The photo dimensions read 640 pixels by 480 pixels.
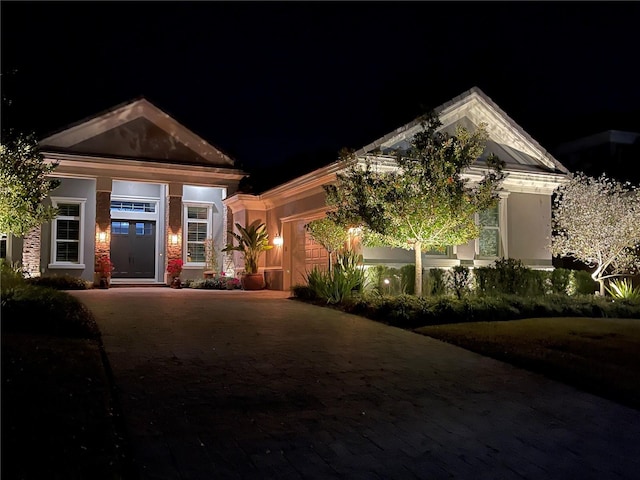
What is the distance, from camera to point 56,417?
477 cm

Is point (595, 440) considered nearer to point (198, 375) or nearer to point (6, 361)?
point (198, 375)

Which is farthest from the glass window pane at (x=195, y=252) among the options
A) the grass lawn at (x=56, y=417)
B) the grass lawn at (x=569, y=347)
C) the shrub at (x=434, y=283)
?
the grass lawn at (x=56, y=417)

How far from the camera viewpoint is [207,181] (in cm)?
2330

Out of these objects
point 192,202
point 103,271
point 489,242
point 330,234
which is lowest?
point 103,271

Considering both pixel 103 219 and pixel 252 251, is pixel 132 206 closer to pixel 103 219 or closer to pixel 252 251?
pixel 103 219

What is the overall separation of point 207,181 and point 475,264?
11141 mm

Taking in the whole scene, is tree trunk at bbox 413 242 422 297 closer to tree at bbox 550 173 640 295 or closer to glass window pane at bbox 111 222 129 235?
tree at bbox 550 173 640 295

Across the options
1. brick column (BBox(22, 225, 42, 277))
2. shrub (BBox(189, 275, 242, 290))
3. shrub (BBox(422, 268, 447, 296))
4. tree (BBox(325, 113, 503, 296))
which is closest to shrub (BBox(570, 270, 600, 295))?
shrub (BBox(422, 268, 447, 296))

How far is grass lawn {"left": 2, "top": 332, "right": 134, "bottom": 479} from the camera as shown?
Answer: 402cm

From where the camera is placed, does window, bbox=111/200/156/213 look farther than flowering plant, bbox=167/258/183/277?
Yes

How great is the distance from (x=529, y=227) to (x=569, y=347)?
9.69 metres

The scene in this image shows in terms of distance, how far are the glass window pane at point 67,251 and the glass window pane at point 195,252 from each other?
413 cm

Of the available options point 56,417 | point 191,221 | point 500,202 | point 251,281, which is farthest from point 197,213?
point 56,417

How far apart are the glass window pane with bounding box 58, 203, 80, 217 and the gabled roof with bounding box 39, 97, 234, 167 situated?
1954 millimetres
